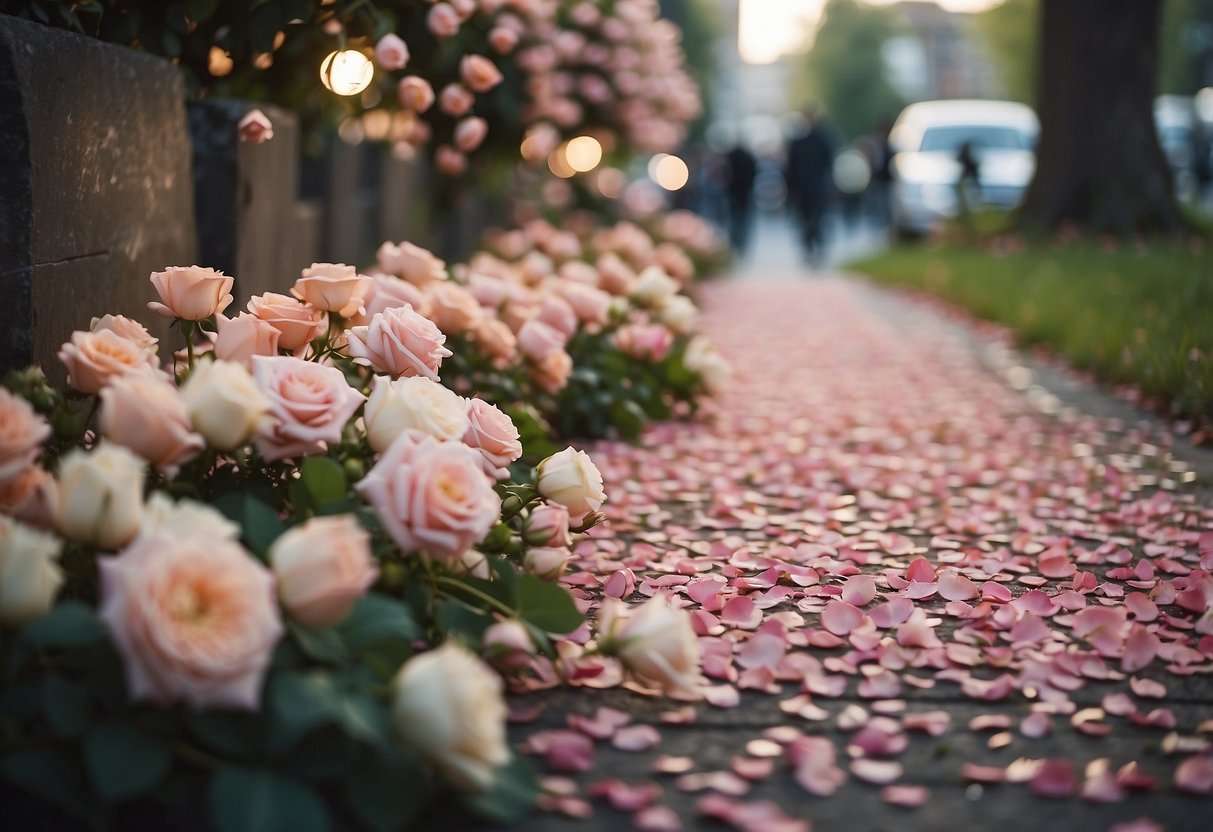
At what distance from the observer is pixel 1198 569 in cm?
274

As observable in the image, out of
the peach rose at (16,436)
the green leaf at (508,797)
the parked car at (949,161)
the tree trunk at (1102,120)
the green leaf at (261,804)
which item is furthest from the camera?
the parked car at (949,161)

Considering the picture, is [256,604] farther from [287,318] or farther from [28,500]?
[287,318]

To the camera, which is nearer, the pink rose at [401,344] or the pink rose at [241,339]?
the pink rose at [241,339]

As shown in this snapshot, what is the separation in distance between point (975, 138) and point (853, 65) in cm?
5040

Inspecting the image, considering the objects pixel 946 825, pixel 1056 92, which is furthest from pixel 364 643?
pixel 1056 92

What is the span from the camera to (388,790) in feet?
5.16

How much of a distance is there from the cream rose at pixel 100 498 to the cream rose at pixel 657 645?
0.71m

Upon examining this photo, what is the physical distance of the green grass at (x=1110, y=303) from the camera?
4914mm

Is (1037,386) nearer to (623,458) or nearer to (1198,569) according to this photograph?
(623,458)

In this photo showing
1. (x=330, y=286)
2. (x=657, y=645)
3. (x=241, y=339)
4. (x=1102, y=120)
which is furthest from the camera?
(x=1102, y=120)

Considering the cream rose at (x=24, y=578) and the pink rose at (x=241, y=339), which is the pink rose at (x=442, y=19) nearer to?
the pink rose at (x=241, y=339)

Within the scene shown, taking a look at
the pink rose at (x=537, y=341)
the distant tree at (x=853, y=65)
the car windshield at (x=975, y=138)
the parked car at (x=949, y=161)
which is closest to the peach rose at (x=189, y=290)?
the pink rose at (x=537, y=341)

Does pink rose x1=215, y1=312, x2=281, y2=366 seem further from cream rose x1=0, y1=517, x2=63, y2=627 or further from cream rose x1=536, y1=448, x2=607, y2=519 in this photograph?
cream rose x1=0, y1=517, x2=63, y2=627

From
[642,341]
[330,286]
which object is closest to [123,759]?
[330,286]
